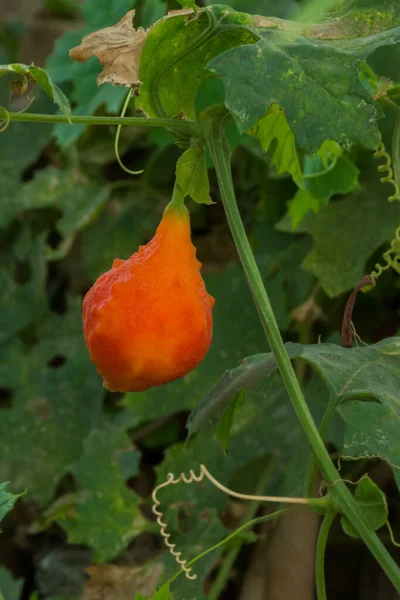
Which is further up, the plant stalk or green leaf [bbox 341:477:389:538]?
the plant stalk

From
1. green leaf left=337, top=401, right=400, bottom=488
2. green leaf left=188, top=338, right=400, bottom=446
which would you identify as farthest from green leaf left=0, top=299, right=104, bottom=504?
green leaf left=337, top=401, right=400, bottom=488

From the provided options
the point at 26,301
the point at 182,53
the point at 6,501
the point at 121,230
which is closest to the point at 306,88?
the point at 182,53

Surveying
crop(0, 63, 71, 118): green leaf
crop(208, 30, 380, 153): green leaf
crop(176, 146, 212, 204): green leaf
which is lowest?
crop(176, 146, 212, 204): green leaf

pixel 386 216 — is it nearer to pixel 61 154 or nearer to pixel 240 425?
pixel 240 425

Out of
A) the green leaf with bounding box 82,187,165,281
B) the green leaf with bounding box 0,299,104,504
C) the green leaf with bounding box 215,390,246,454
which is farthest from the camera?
the green leaf with bounding box 82,187,165,281

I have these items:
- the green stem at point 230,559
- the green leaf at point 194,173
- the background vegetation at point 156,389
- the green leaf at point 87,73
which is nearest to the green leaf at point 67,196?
the background vegetation at point 156,389

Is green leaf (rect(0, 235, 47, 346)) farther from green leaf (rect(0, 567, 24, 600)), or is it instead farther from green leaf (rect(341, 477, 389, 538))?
green leaf (rect(341, 477, 389, 538))

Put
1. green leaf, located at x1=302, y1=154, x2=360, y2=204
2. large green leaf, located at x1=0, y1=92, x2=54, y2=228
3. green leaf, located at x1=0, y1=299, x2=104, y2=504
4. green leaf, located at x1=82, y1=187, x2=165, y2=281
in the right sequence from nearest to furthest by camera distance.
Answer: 1. green leaf, located at x1=302, y1=154, x2=360, y2=204
2. green leaf, located at x1=0, y1=299, x2=104, y2=504
3. green leaf, located at x1=82, y1=187, x2=165, y2=281
4. large green leaf, located at x1=0, y1=92, x2=54, y2=228
